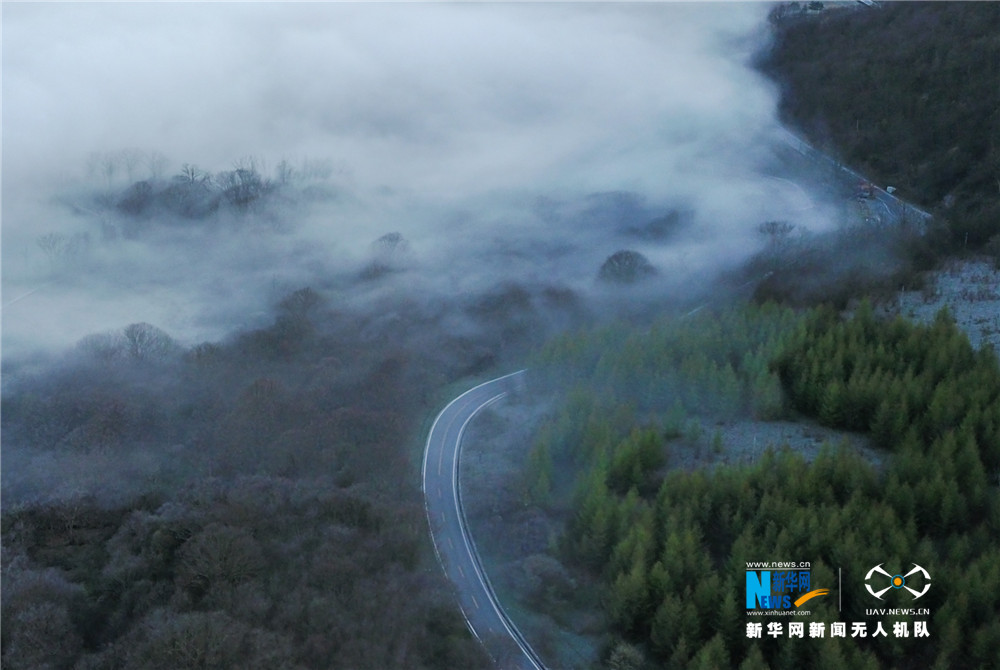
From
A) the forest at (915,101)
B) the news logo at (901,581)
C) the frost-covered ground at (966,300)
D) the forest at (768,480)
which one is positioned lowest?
the news logo at (901,581)

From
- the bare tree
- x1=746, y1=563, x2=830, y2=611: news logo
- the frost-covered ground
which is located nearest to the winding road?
x1=746, y1=563, x2=830, y2=611: news logo

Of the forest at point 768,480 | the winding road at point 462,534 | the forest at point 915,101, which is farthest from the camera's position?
the forest at point 915,101

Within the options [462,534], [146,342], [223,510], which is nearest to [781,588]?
[462,534]

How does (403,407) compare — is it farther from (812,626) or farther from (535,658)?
(812,626)

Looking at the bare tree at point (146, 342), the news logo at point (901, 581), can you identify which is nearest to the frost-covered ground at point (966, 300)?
the news logo at point (901, 581)

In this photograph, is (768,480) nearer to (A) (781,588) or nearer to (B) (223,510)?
(A) (781,588)

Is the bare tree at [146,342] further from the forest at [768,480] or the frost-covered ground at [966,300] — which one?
the frost-covered ground at [966,300]

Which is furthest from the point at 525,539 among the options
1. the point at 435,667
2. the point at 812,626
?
the point at 812,626

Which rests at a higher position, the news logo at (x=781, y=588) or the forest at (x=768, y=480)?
the forest at (x=768, y=480)
